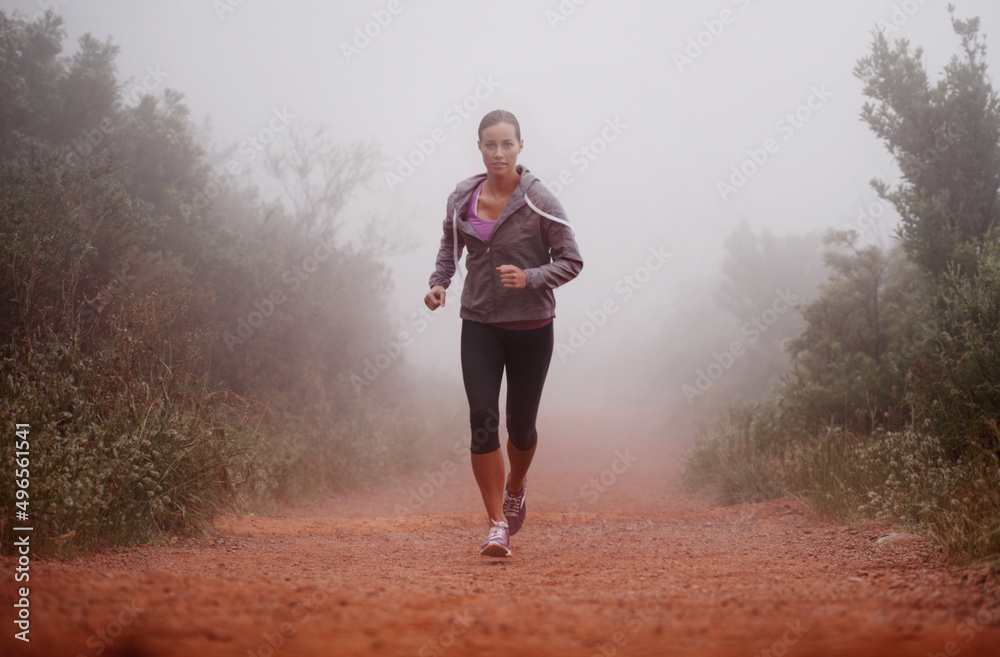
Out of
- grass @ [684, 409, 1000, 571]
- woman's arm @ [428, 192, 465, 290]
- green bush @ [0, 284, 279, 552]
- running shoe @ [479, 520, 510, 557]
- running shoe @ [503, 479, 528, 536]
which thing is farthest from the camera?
running shoe @ [503, 479, 528, 536]

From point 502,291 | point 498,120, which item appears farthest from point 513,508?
point 498,120

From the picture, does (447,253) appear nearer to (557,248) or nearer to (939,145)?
(557,248)

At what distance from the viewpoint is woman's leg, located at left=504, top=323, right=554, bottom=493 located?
12.2 feet

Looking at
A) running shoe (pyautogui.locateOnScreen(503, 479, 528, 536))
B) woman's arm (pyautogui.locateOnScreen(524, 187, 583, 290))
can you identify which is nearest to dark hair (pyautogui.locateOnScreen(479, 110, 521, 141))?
woman's arm (pyautogui.locateOnScreen(524, 187, 583, 290))

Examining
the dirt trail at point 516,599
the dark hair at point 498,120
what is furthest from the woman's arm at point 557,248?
the dirt trail at point 516,599

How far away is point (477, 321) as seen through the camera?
3.68 meters

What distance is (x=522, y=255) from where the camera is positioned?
3.70 metres

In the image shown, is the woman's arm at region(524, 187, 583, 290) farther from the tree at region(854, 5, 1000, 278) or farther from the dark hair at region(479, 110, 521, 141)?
the tree at region(854, 5, 1000, 278)

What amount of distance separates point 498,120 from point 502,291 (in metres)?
1.04

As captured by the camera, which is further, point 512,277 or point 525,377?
point 525,377

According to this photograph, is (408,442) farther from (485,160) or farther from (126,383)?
(485,160)

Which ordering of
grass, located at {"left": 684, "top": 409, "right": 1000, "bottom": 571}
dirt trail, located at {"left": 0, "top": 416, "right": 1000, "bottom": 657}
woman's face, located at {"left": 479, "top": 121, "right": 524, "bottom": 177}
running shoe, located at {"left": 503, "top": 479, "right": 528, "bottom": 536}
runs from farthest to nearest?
running shoe, located at {"left": 503, "top": 479, "right": 528, "bottom": 536} < woman's face, located at {"left": 479, "top": 121, "right": 524, "bottom": 177} < grass, located at {"left": 684, "top": 409, "right": 1000, "bottom": 571} < dirt trail, located at {"left": 0, "top": 416, "right": 1000, "bottom": 657}

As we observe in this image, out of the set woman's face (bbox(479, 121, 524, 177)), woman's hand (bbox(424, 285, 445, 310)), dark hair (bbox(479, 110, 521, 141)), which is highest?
dark hair (bbox(479, 110, 521, 141))

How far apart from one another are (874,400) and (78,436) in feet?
21.9
